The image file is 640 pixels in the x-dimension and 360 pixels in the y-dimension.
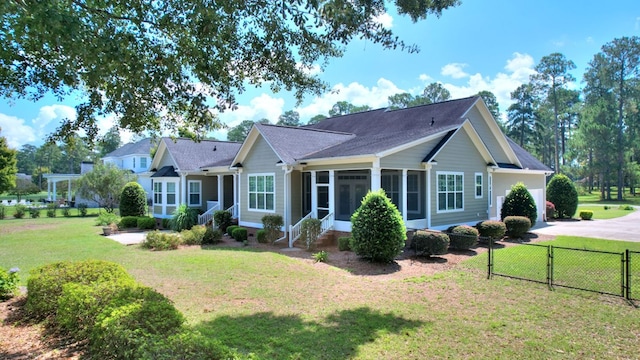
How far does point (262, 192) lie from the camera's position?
18203 mm

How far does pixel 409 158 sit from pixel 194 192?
15179 millimetres

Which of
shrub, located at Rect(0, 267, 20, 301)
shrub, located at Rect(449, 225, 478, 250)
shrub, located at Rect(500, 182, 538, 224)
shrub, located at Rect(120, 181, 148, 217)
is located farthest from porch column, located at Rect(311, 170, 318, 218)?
shrub, located at Rect(120, 181, 148, 217)

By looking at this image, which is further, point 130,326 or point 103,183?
point 103,183

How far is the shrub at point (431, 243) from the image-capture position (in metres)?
12.0

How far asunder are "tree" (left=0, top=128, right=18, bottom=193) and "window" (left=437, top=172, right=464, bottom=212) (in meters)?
35.9

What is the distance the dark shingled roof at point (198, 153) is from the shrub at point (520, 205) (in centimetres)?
1557

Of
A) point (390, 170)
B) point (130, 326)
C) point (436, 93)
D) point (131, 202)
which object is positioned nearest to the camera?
point (130, 326)

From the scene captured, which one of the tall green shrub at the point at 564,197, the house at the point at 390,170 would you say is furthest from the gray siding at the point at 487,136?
the tall green shrub at the point at 564,197

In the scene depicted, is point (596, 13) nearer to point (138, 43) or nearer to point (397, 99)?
point (138, 43)

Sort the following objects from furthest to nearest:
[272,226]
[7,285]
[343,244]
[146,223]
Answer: [146,223]
[272,226]
[343,244]
[7,285]

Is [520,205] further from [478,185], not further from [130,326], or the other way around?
[130,326]

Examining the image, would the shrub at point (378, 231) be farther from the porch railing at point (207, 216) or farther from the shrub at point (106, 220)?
the shrub at point (106, 220)

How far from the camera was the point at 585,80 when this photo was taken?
5194cm

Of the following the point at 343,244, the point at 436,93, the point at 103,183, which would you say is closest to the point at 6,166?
the point at 103,183
